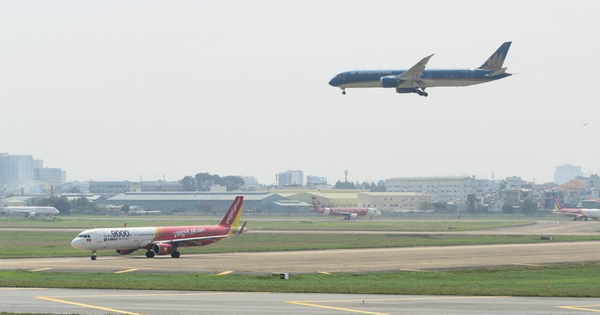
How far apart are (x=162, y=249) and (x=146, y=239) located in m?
1.91

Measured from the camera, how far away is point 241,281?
48406 millimetres

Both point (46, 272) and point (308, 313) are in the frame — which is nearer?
point (308, 313)

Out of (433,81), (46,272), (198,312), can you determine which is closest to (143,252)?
(46,272)

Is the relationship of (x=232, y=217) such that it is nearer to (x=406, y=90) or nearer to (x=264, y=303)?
(x=406, y=90)

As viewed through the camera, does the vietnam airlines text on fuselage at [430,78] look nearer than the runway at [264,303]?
No

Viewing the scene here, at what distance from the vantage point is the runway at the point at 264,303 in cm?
3266

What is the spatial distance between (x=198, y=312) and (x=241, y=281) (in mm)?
16335

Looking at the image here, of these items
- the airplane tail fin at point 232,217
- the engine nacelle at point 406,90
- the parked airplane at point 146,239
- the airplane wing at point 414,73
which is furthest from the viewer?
the engine nacelle at point 406,90

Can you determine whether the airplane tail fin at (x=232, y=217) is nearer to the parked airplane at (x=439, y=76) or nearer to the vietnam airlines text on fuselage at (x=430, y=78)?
the vietnam airlines text on fuselage at (x=430, y=78)

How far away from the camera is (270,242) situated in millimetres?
99750

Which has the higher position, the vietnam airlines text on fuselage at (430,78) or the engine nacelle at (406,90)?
the vietnam airlines text on fuselage at (430,78)

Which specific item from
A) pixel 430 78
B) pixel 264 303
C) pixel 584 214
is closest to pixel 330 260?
pixel 430 78

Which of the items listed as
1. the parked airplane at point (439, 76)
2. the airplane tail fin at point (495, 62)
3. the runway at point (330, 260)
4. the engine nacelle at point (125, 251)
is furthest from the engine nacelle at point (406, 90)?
the engine nacelle at point (125, 251)

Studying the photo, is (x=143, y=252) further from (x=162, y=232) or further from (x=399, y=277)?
(x=399, y=277)
